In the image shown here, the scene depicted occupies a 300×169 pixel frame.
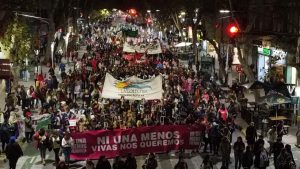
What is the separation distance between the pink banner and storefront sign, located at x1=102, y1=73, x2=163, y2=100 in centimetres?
318

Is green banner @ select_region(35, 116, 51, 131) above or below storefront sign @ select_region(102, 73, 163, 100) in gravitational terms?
below

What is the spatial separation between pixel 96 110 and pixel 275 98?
7.25 m

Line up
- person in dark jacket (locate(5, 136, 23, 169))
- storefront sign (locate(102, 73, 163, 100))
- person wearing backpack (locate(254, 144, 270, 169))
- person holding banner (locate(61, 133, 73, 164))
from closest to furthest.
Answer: person wearing backpack (locate(254, 144, 270, 169)) → person in dark jacket (locate(5, 136, 23, 169)) → person holding banner (locate(61, 133, 73, 164)) → storefront sign (locate(102, 73, 163, 100))

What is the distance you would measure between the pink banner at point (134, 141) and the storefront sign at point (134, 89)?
3.18 metres

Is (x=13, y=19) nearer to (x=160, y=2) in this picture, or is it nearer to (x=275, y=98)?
(x=275, y=98)

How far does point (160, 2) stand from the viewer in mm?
66062

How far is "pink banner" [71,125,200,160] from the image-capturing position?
17.4 m

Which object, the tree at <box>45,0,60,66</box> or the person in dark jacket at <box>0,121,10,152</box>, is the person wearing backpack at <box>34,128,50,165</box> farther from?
the tree at <box>45,0,60,66</box>

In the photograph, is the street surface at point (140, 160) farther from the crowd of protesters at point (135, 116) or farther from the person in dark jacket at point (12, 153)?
the person in dark jacket at point (12, 153)

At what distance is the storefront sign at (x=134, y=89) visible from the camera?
69.2 feet

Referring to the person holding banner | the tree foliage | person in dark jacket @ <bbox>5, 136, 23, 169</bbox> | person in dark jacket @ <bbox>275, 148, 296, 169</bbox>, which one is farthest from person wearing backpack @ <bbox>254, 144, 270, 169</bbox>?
the tree foliage

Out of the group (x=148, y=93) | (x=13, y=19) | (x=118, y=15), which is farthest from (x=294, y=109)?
(x=118, y=15)

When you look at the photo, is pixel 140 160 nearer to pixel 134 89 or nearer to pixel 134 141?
pixel 134 141

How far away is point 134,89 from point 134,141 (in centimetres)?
368
